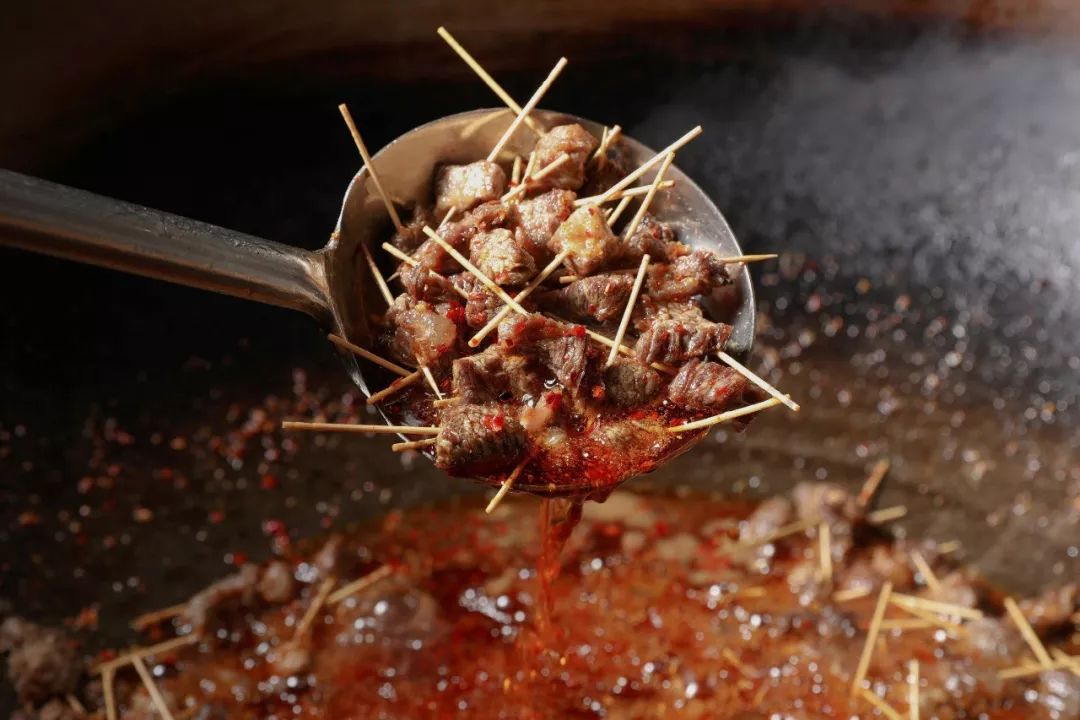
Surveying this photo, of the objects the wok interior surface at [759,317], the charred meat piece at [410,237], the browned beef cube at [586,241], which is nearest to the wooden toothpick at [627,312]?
the browned beef cube at [586,241]

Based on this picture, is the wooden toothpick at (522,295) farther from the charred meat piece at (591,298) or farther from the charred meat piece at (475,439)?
the charred meat piece at (475,439)

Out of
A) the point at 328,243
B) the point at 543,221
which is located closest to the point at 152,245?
the point at 328,243

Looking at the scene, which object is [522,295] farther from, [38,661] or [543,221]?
[38,661]

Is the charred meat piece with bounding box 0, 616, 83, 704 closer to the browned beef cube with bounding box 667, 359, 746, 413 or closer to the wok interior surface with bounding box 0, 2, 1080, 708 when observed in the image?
the wok interior surface with bounding box 0, 2, 1080, 708

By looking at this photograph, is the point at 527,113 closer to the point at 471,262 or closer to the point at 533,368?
the point at 471,262

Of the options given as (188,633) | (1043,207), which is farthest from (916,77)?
(188,633)
